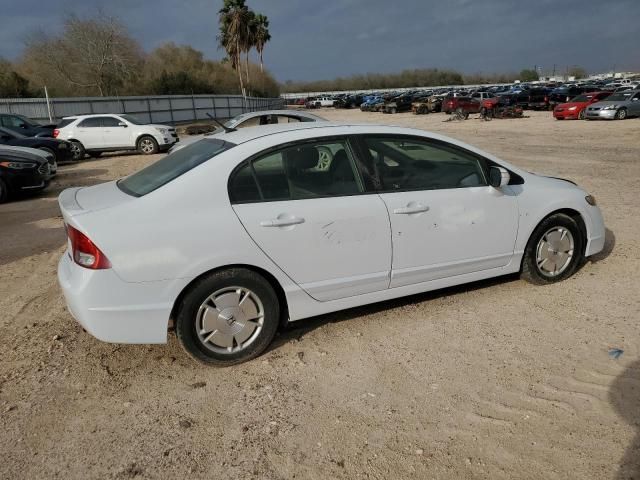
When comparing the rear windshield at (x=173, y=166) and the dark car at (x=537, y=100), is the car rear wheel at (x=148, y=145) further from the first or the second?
the dark car at (x=537, y=100)

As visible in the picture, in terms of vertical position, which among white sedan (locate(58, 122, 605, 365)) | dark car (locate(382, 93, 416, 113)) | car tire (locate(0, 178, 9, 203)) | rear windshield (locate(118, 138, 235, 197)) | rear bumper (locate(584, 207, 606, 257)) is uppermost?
rear windshield (locate(118, 138, 235, 197))

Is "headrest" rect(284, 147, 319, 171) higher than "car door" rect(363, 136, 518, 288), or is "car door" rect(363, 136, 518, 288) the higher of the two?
"headrest" rect(284, 147, 319, 171)

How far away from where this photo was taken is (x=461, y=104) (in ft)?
125

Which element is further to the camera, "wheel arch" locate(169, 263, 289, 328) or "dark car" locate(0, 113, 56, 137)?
"dark car" locate(0, 113, 56, 137)

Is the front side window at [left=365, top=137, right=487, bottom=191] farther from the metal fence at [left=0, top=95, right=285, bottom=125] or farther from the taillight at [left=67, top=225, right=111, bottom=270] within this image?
the metal fence at [left=0, top=95, right=285, bottom=125]

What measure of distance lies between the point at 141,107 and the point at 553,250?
30768 mm

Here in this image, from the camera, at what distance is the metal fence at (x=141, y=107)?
26312 mm

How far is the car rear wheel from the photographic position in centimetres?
1780

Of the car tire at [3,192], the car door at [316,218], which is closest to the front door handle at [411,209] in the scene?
the car door at [316,218]

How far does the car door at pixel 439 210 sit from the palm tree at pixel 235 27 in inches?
2093

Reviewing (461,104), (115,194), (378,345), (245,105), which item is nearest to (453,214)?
(378,345)

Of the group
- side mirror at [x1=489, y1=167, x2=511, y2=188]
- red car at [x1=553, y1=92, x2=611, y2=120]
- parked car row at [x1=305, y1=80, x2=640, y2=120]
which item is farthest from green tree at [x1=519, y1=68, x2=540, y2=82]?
side mirror at [x1=489, y1=167, x2=511, y2=188]

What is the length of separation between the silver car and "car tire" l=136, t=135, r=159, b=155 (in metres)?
21.8

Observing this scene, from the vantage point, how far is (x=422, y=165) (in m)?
3.94
